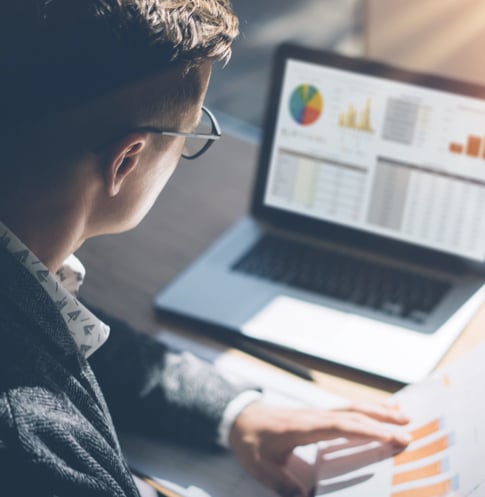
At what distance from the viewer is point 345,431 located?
1.00 metres

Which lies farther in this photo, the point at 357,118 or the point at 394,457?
the point at 357,118

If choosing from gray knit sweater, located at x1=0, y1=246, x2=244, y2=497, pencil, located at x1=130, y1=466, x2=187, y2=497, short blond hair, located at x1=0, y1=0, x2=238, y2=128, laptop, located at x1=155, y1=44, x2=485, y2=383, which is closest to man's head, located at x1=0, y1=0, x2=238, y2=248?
short blond hair, located at x1=0, y1=0, x2=238, y2=128

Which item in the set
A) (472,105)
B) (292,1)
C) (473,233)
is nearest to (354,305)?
(473,233)

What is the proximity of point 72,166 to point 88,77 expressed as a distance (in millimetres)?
84

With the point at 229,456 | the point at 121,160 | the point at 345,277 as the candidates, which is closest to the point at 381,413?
the point at 229,456

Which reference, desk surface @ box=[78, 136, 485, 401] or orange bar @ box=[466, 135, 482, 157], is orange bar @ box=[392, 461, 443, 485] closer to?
desk surface @ box=[78, 136, 485, 401]

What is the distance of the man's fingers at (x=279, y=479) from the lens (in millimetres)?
971

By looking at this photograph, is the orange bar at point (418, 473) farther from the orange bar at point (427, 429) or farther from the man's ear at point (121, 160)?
the man's ear at point (121, 160)

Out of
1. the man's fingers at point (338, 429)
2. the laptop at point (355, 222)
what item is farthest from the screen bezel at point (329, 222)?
the man's fingers at point (338, 429)

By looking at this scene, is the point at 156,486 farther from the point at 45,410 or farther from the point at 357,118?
the point at 357,118

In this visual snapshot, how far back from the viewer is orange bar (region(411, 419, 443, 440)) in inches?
39.1

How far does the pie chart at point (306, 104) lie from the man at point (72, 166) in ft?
1.47

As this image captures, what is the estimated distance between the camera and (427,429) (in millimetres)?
1000

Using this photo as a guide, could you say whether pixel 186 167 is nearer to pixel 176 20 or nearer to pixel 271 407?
pixel 271 407
